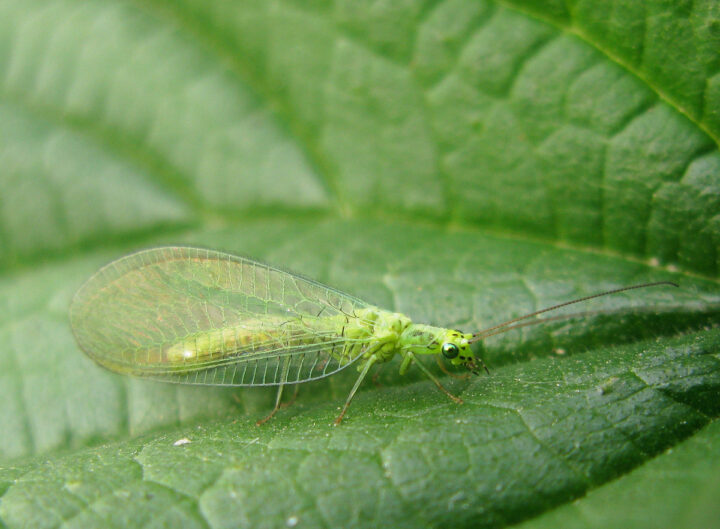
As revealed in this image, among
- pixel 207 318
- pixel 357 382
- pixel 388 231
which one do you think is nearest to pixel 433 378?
pixel 357 382

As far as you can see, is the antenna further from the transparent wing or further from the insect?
the transparent wing

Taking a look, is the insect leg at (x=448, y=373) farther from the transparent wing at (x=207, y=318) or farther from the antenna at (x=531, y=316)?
the transparent wing at (x=207, y=318)

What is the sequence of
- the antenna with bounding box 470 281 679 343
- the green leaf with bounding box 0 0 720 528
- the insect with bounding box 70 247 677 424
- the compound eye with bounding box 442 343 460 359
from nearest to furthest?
1. the green leaf with bounding box 0 0 720 528
2. the antenna with bounding box 470 281 679 343
3. the compound eye with bounding box 442 343 460 359
4. the insect with bounding box 70 247 677 424

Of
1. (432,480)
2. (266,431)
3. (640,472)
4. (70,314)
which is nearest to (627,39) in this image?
(640,472)

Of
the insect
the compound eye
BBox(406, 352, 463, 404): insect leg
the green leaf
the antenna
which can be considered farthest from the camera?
the insect

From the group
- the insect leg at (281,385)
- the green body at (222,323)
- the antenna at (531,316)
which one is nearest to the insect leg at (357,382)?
the green body at (222,323)

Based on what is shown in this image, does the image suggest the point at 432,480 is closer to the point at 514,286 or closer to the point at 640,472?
the point at 640,472

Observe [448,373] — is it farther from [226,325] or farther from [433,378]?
[226,325]

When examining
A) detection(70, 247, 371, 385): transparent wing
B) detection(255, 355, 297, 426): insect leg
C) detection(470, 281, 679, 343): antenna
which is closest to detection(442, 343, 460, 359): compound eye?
detection(470, 281, 679, 343): antenna
